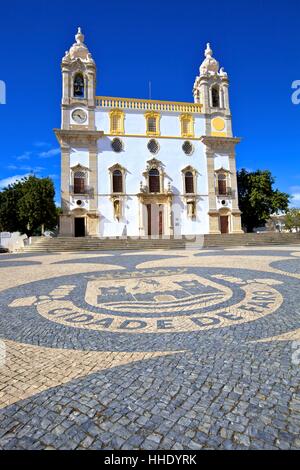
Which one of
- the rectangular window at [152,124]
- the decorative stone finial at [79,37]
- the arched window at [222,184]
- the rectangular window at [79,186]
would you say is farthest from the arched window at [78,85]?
the arched window at [222,184]

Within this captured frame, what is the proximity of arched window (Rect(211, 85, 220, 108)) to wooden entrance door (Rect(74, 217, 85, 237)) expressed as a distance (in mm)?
20382

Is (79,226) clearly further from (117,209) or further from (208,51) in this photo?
(208,51)

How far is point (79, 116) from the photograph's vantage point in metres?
27.5

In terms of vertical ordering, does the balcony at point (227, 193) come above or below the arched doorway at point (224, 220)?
above

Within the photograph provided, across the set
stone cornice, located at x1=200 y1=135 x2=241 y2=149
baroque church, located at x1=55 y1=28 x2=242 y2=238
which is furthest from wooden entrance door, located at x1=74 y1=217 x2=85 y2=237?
A: stone cornice, located at x1=200 y1=135 x2=241 y2=149

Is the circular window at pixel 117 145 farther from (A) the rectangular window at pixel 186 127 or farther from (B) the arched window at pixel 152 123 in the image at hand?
(A) the rectangular window at pixel 186 127

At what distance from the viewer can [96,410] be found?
7.12 ft

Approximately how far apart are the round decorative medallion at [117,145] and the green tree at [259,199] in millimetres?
16431

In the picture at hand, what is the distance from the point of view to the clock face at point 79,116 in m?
27.4

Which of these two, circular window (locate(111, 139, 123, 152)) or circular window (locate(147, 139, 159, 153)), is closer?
circular window (locate(111, 139, 123, 152))

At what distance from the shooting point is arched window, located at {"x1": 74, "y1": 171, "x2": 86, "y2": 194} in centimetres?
2673

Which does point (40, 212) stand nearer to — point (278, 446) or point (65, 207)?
point (65, 207)

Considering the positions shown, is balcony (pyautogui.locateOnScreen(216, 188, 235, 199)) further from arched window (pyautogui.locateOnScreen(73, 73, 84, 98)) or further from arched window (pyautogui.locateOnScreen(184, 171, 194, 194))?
arched window (pyautogui.locateOnScreen(73, 73, 84, 98))

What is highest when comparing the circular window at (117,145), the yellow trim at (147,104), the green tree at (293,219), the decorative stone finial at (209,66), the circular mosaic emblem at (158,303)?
the decorative stone finial at (209,66)
